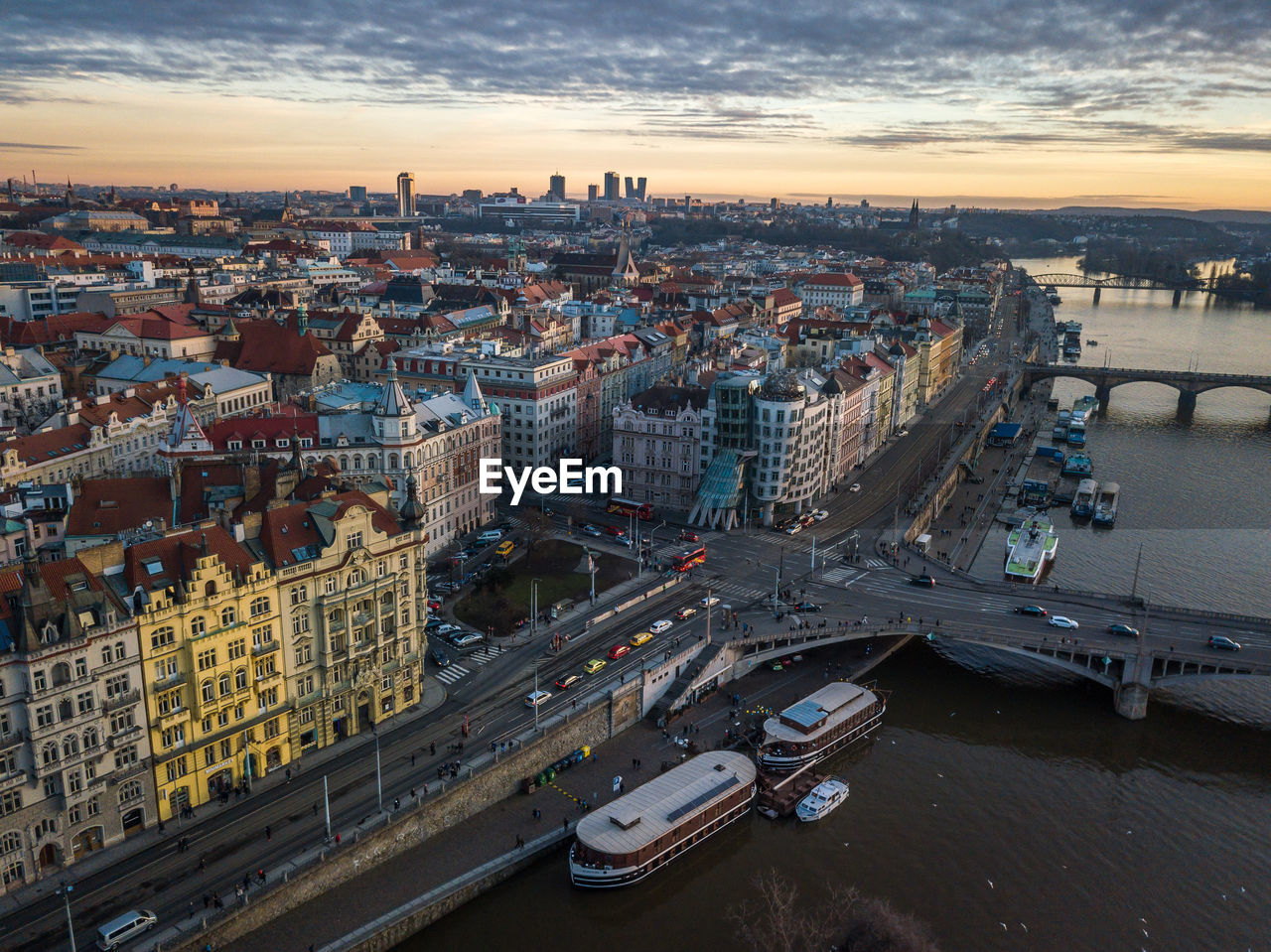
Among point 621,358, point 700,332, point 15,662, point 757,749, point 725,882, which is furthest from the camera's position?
point 700,332

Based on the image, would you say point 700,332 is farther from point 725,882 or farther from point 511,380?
point 725,882

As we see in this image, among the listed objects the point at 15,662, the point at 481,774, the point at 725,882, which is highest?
the point at 15,662

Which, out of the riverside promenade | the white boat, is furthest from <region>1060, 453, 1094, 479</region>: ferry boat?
the white boat

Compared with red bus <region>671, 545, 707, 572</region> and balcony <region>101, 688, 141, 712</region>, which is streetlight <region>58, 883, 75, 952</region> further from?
Result: red bus <region>671, 545, 707, 572</region>

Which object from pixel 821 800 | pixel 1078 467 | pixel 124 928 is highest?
pixel 124 928

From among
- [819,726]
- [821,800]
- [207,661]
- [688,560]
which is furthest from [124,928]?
[688,560]

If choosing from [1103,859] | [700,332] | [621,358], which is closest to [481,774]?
[1103,859]

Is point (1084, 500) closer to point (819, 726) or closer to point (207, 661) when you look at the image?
point (819, 726)
